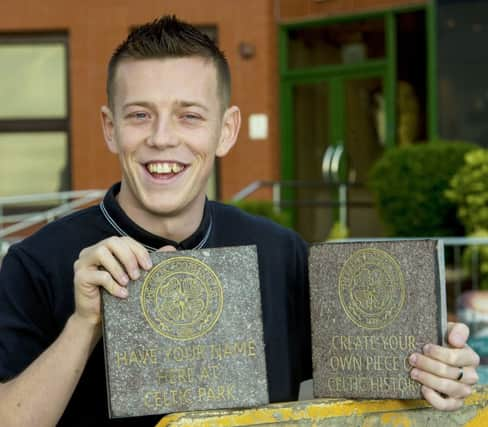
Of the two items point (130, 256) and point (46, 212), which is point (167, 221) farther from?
point (46, 212)

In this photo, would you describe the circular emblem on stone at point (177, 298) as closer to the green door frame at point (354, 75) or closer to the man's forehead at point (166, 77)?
the man's forehead at point (166, 77)

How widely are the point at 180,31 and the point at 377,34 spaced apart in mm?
11393

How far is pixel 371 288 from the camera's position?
7.30 feet

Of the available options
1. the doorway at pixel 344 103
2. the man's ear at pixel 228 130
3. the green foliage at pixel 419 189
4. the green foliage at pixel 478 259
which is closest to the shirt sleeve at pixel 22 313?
the man's ear at pixel 228 130

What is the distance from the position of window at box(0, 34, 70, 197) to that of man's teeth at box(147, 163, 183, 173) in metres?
12.4

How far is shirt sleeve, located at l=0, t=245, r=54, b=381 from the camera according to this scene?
236cm

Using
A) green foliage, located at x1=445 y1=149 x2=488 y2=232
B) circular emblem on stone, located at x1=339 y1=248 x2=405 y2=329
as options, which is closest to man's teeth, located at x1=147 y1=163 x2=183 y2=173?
circular emblem on stone, located at x1=339 y1=248 x2=405 y2=329

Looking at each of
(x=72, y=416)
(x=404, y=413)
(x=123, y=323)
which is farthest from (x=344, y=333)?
(x=72, y=416)

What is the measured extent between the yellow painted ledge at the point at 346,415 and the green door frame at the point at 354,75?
10.8m

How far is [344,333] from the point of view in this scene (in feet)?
7.39

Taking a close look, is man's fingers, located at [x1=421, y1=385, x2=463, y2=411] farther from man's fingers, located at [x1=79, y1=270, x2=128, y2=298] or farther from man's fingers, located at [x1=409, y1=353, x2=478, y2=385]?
man's fingers, located at [x1=79, y1=270, x2=128, y2=298]

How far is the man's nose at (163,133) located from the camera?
2.38 m

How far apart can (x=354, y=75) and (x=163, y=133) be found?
11588 mm

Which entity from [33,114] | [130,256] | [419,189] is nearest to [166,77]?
[130,256]
